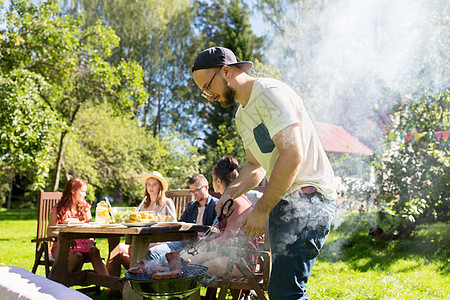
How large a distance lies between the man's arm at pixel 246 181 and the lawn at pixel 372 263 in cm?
183

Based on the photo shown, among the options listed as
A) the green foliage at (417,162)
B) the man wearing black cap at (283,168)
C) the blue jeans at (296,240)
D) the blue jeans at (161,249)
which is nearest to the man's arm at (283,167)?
the man wearing black cap at (283,168)

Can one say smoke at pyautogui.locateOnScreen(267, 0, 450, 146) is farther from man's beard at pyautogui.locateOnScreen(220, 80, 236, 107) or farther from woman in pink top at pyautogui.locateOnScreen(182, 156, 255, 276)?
man's beard at pyautogui.locateOnScreen(220, 80, 236, 107)

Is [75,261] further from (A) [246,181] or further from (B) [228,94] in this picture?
(B) [228,94]

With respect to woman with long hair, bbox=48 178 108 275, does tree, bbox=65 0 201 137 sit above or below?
above

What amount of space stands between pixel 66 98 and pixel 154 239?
680 centimetres

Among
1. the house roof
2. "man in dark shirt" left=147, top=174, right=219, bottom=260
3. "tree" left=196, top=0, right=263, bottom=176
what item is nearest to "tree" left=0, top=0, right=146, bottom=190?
the house roof

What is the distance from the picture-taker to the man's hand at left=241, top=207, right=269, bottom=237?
159 cm

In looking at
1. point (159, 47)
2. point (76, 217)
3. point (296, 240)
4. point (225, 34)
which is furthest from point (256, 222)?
point (159, 47)

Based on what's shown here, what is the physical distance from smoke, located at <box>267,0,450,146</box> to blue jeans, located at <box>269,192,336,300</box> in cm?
423

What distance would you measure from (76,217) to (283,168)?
2.99 m

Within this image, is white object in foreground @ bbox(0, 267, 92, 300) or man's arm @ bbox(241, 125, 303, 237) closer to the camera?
man's arm @ bbox(241, 125, 303, 237)

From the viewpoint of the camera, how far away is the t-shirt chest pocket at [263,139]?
1679 millimetres

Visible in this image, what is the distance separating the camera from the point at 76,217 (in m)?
3.84

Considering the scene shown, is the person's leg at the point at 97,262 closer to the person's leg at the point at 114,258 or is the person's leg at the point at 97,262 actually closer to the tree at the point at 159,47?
the person's leg at the point at 114,258
